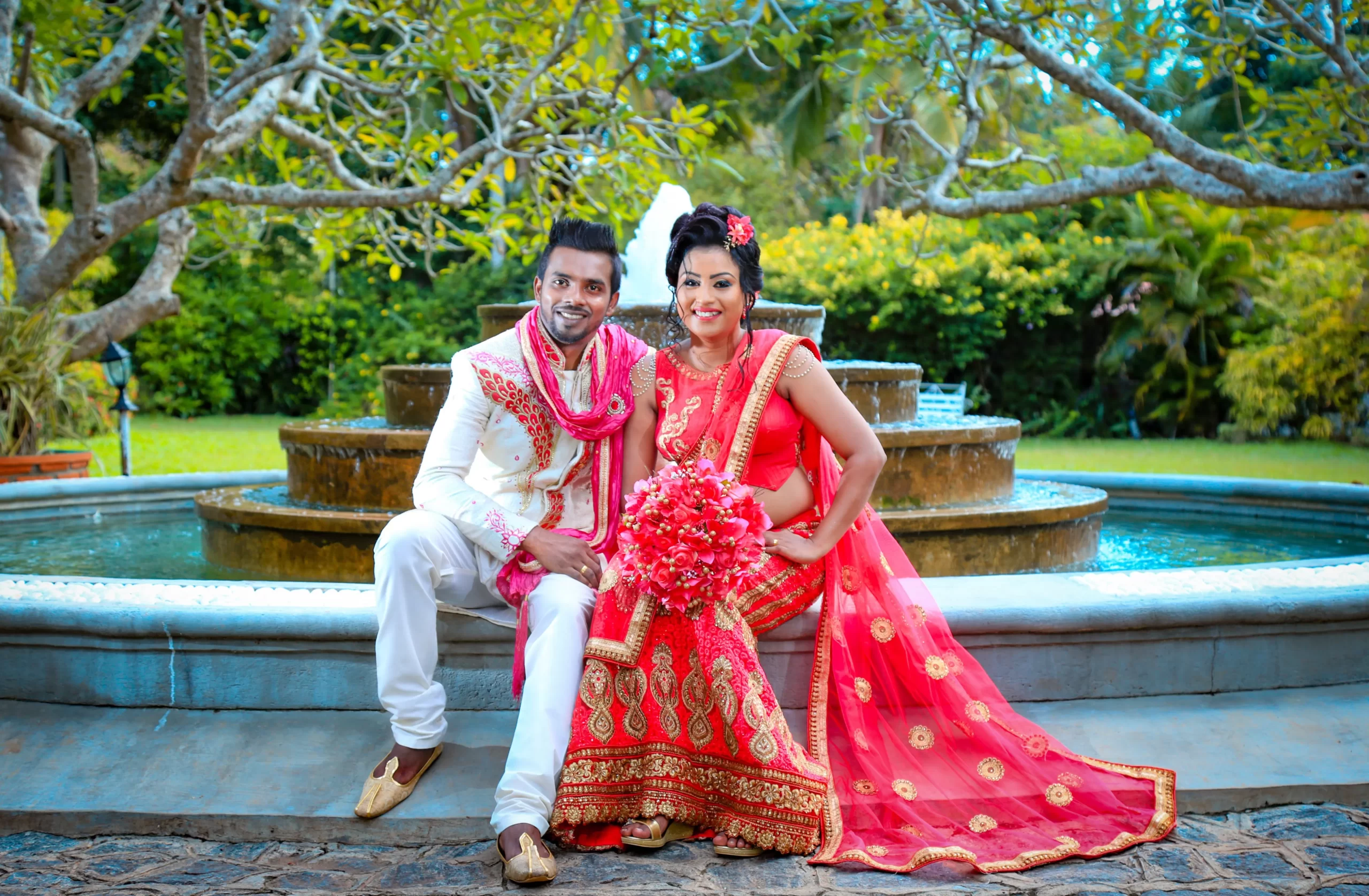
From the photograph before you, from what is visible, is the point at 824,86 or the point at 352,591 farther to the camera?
the point at 824,86

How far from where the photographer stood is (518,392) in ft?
10.3

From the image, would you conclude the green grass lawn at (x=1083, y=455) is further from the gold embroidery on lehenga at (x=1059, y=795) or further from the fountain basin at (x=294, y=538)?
the gold embroidery on lehenga at (x=1059, y=795)

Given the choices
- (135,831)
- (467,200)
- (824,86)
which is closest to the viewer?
(135,831)

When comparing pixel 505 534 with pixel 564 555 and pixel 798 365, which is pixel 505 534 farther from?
pixel 798 365

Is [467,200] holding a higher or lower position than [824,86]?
lower

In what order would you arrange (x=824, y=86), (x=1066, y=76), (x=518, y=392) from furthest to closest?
(x=824, y=86), (x=1066, y=76), (x=518, y=392)

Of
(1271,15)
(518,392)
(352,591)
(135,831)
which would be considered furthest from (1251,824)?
(1271,15)

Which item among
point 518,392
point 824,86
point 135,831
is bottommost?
point 135,831

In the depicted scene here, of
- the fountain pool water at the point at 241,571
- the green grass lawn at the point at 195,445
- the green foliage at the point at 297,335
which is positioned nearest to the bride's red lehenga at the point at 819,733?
the fountain pool water at the point at 241,571

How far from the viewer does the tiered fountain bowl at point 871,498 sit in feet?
15.3

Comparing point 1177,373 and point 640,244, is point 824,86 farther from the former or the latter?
point 640,244

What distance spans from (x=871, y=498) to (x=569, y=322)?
7.69ft

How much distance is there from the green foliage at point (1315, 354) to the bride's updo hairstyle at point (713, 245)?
1269 cm

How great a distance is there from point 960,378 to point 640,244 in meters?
10.6
